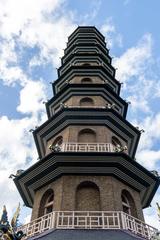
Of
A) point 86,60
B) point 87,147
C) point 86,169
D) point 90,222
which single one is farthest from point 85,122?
point 86,60

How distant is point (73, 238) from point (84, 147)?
6.48 m

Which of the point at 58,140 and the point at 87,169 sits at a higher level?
the point at 58,140

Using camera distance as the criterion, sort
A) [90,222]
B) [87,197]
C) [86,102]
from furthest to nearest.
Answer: [86,102], [87,197], [90,222]

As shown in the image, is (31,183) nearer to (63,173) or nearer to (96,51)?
(63,173)

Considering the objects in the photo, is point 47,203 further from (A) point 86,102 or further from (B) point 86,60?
(B) point 86,60

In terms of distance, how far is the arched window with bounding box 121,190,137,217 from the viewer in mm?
16712

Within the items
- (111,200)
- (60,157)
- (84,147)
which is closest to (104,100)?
(84,147)

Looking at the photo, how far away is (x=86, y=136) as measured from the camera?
19.8m

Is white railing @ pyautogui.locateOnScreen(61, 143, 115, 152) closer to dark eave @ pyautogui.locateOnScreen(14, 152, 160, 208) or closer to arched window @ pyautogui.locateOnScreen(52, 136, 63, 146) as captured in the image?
dark eave @ pyautogui.locateOnScreen(14, 152, 160, 208)

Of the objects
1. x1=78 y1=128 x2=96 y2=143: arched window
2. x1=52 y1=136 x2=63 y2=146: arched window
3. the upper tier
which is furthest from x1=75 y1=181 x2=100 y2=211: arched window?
the upper tier

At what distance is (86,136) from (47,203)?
4.94 metres

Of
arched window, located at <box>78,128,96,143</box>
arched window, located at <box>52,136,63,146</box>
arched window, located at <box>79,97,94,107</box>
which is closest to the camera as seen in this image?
arched window, located at <box>78,128,96,143</box>

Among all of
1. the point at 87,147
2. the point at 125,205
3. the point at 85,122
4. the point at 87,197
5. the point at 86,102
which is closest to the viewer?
the point at 87,197

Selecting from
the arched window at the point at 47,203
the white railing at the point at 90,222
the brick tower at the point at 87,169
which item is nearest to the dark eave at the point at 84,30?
the brick tower at the point at 87,169
